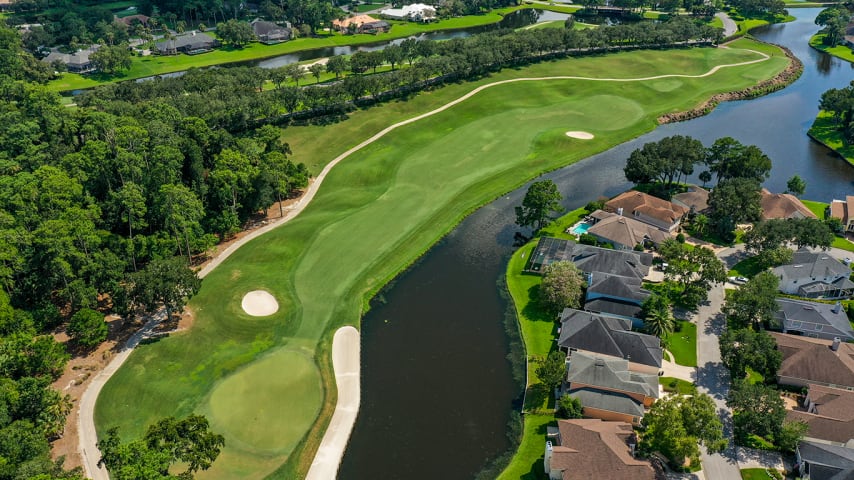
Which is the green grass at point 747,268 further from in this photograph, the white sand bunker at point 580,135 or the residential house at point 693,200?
the white sand bunker at point 580,135

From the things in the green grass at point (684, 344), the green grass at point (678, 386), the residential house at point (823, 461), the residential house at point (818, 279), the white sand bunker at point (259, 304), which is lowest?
the green grass at point (678, 386)

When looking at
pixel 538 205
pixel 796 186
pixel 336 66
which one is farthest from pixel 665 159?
pixel 336 66

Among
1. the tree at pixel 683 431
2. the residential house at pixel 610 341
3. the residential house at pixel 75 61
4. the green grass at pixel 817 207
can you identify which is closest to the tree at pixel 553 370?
the residential house at pixel 610 341

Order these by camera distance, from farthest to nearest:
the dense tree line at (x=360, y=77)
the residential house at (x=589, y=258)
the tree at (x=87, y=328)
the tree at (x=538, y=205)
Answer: the dense tree line at (x=360, y=77)
the tree at (x=538, y=205)
the residential house at (x=589, y=258)
the tree at (x=87, y=328)

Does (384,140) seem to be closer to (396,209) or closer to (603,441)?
(396,209)

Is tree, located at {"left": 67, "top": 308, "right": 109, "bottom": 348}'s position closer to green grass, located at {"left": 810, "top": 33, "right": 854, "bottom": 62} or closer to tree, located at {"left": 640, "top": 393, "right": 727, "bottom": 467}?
tree, located at {"left": 640, "top": 393, "right": 727, "bottom": 467}

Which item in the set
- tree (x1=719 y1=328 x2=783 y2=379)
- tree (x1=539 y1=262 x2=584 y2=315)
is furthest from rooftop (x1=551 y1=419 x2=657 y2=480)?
tree (x1=539 y1=262 x2=584 y2=315)

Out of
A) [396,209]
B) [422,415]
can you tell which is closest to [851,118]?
[396,209]
